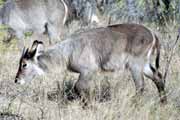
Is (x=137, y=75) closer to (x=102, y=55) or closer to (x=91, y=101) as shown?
(x=102, y=55)

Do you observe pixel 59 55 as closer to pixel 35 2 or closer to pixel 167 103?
pixel 167 103

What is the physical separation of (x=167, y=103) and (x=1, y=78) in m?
2.93

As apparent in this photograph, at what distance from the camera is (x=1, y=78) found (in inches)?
372

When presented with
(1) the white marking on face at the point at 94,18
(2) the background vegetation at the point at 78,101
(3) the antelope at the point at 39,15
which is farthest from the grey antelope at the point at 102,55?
(1) the white marking on face at the point at 94,18

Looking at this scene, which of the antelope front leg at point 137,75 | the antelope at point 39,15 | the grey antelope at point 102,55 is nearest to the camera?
the grey antelope at point 102,55

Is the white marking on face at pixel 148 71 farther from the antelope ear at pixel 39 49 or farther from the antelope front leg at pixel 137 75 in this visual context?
the antelope ear at pixel 39 49

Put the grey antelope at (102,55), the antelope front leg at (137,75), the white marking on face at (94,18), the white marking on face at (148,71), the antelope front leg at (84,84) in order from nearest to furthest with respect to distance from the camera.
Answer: the antelope front leg at (84,84) < the grey antelope at (102,55) < the antelope front leg at (137,75) < the white marking on face at (148,71) < the white marking on face at (94,18)

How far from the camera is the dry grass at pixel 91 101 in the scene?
7.30 m

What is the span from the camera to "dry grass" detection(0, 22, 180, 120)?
730cm

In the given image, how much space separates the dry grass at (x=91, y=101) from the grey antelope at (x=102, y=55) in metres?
0.18

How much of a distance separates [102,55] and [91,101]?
1.04 meters

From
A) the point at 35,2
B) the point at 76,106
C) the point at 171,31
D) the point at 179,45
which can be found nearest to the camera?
the point at 76,106

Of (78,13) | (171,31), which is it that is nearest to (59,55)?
(171,31)

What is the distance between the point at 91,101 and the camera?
26.0 ft
